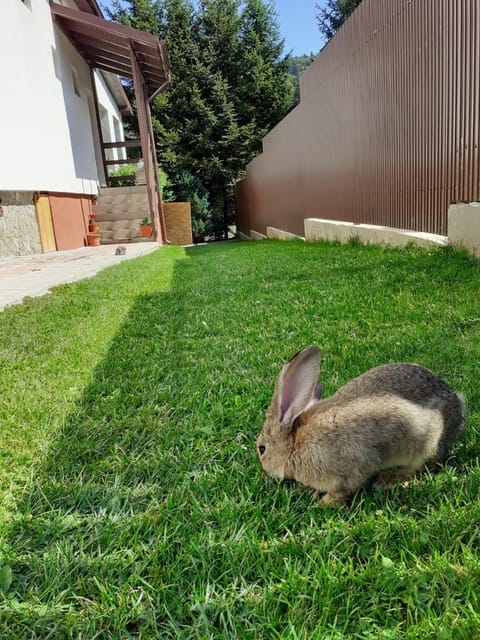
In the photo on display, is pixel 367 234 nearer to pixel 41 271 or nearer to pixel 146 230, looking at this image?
pixel 41 271

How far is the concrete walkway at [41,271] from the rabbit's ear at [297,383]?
3728 mm

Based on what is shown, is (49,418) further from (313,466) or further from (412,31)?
(412,31)

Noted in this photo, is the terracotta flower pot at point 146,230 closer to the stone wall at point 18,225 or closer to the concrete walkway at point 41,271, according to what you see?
the concrete walkway at point 41,271

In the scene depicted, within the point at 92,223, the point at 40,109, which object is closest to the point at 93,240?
the point at 92,223

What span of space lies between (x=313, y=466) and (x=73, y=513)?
79cm

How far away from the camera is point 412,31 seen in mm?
5801

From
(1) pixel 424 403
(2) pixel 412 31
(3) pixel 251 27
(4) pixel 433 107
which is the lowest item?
(1) pixel 424 403

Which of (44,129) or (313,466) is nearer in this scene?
(313,466)

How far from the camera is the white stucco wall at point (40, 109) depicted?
866cm

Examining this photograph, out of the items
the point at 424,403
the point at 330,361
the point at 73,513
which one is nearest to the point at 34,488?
the point at 73,513

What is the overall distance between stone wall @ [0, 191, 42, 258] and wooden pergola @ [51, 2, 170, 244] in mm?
3880

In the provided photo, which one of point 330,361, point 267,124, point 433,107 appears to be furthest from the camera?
point 267,124

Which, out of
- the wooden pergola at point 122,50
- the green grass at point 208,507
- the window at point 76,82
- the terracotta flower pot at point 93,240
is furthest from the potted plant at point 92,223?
the green grass at point 208,507

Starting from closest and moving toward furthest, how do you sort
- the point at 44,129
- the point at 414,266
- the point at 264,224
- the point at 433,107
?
1. the point at 414,266
2. the point at 433,107
3. the point at 44,129
4. the point at 264,224
